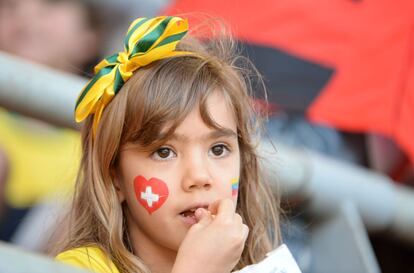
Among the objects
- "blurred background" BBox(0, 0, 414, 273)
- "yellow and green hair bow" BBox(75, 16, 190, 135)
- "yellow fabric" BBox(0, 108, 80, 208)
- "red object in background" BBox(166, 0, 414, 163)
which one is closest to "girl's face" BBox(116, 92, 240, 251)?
"yellow and green hair bow" BBox(75, 16, 190, 135)

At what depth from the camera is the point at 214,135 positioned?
5.73ft

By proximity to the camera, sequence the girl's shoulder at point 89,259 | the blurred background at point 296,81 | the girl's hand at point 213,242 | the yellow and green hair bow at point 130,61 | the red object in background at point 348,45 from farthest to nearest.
→ the red object in background at point 348,45, the blurred background at point 296,81, the yellow and green hair bow at point 130,61, the girl's shoulder at point 89,259, the girl's hand at point 213,242

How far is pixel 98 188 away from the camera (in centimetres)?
181

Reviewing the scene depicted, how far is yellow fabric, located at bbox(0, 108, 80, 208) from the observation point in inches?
130

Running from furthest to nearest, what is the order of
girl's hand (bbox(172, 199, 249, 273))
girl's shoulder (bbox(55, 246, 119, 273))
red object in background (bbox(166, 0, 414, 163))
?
red object in background (bbox(166, 0, 414, 163)) < girl's shoulder (bbox(55, 246, 119, 273)) < girl's hand (bbox(172, 199, 249, 273))

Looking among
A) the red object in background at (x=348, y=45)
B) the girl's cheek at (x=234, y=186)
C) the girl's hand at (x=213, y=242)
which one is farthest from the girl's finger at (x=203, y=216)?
the red object in background at (x=348, y=45)

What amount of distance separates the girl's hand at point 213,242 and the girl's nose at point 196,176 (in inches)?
1.6

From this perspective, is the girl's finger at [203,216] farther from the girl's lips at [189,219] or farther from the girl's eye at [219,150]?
the girl's eye at [219,150]

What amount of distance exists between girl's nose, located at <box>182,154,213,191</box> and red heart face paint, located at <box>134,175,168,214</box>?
0.15 ft

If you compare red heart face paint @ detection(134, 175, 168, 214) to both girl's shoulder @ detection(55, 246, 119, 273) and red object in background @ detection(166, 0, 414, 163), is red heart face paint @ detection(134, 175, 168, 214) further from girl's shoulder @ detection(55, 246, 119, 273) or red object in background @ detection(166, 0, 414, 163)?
red object in background @ detection(166, 0, 414, 163)

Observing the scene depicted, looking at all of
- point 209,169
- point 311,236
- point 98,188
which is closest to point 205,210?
point 209,169

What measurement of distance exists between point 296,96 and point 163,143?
1.83 metres

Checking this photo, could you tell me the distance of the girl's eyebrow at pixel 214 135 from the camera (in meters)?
1.71

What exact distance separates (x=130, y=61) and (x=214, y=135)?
0.22 meters
